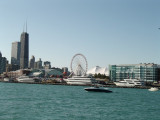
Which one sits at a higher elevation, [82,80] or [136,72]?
[136,72]

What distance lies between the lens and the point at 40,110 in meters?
37.8

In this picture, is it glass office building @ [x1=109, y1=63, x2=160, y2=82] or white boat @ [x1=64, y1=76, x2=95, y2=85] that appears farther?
glass office building @ [x1=109, y1=63, x2=160, y2=82]

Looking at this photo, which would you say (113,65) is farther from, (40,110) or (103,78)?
(40,110)

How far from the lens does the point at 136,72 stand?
176500 mm

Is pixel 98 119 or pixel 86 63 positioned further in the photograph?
pixel 86 63

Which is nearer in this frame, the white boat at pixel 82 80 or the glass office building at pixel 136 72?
the white boat at pixel 82 80

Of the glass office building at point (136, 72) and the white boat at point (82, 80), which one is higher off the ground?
the glass office building at point (136, 72)

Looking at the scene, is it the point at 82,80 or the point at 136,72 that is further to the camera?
the point at 136,72

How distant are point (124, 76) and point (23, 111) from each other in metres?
148

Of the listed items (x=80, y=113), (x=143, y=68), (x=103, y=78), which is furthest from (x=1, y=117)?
→ (x=103, y=78)

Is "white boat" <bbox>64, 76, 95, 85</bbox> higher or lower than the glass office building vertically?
lower

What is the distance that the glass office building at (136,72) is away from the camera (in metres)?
171

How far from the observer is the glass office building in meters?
171

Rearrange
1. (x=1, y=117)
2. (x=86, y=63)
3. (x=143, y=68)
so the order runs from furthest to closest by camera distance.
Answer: (x=143, y=68)
(x=86, y=63)
(x=1, y=117)
